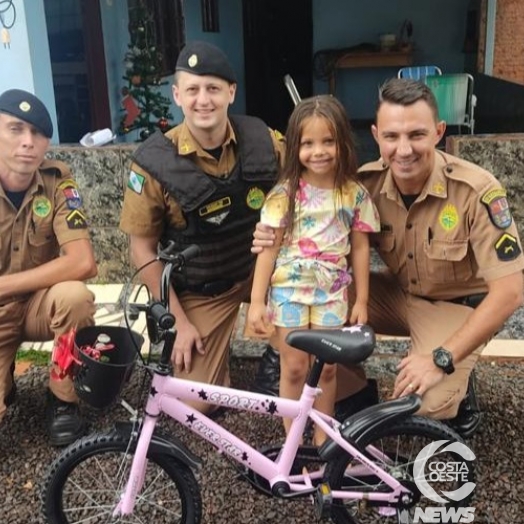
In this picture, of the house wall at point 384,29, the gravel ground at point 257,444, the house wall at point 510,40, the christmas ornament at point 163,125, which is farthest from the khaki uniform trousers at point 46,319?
the house wall at point 384,29

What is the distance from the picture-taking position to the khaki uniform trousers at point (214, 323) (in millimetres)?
3049

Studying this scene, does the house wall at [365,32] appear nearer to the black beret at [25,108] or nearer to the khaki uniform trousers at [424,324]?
the black beret at [25,108]

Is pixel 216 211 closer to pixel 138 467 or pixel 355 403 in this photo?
pixel 355 403

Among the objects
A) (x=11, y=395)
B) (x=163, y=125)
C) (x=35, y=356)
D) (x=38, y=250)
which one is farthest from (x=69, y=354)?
(x=163, y=125)

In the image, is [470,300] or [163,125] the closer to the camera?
[470,300]

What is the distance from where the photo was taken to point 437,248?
2590 mm

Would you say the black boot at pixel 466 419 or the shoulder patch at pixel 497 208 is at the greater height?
the shoulder patch at pixel 497 208

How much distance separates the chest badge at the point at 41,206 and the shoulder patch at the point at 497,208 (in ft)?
5.91

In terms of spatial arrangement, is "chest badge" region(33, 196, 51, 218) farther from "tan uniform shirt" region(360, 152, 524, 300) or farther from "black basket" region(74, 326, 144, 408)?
"tan uniform shirt" region(360, 152, 524, 300)

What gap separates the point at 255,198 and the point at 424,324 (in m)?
0.90

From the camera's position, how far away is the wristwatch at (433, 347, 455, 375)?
234 centimetres

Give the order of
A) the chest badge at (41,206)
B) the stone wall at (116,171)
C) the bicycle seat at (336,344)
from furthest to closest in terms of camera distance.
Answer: the stone wall at (116,171) → the chest badge at (41,206) → the bicycle seat at (336,344)

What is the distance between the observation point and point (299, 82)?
1149 cm

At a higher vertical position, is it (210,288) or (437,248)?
(437,248)
